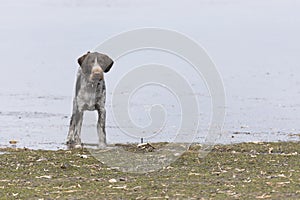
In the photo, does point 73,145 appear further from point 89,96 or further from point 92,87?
point 92,87

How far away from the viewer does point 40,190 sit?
14.7 meters

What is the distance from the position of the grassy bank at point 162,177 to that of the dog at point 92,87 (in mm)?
1352

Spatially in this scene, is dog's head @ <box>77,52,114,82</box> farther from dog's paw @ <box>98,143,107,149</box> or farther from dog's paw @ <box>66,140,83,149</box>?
dog's paw @ <box>66,140,83,149</box>

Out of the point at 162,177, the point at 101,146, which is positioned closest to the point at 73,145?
the point at 101,146

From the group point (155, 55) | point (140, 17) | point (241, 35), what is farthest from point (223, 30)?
point (155, 55)

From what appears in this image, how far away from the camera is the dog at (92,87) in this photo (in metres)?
20.0

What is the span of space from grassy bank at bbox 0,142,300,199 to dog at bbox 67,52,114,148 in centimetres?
135

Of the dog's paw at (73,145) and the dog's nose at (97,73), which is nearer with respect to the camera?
the dog's nose at (97,73)

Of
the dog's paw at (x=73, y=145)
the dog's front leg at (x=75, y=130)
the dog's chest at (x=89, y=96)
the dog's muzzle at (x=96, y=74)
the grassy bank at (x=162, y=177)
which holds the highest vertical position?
the dog's muzzle at (x=96, y=74)

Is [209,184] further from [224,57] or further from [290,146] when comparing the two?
[224,57]

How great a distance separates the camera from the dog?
789 inches

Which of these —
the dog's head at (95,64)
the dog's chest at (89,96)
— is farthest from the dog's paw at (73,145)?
the dog's head at (95,64)

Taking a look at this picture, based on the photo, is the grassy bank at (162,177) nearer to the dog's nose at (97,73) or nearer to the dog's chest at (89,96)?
the dog's chest at (89,96)

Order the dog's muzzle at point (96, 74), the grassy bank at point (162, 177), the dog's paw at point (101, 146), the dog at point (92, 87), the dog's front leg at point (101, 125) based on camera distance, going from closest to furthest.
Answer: the grassy bank at point (162, 177) < the dog's muzzle at point (96, 74) < the dog at point (92, 87) < the dog's paw at point (101, 146) < the dog's front leg at point (101, 125)
